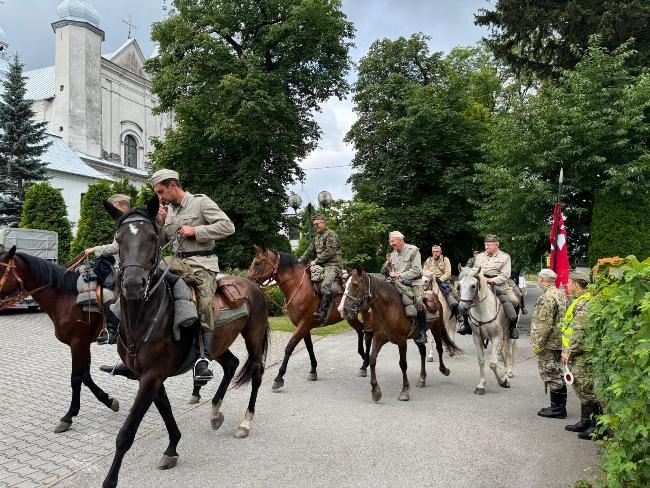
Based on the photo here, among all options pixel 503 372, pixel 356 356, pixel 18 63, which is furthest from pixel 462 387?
pixel 18 63

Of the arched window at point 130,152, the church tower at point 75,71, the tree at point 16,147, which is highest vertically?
the church tower at point 75,71

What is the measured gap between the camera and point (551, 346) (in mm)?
6957

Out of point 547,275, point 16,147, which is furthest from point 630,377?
point 16,147

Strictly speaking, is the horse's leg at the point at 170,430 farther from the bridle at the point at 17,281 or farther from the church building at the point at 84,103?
the church building at the point at 84,103

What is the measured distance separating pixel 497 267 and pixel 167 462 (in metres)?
7.13

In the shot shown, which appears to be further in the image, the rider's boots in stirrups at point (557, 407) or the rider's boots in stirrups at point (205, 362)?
the rider's boots in stirrups at point (557, 407)

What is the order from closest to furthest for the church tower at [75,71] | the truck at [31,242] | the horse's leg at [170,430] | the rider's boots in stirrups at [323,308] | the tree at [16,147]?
1. the horse's leg at [170,430]
2. the rider's boots in stirrups at [323,308]
3. the truck at [31,242]
4. the tree at [16,147]
5. the church tower at [75,71]

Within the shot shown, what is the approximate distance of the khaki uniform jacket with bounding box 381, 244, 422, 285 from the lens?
28.1 feet

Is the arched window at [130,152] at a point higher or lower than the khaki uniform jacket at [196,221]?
higher

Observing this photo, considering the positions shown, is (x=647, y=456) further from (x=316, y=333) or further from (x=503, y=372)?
(x=316, y=333)

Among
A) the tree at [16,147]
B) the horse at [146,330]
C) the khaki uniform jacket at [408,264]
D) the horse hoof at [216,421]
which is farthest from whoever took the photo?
the tree at [16,147]

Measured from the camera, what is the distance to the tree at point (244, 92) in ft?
85.1

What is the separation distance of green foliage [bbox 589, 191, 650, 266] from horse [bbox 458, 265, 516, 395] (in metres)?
7.27

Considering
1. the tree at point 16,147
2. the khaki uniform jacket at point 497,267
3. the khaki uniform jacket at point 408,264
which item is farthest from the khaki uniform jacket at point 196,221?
the tree at point 16,147
